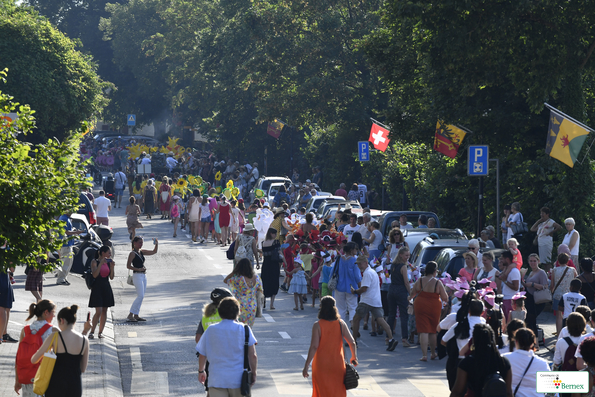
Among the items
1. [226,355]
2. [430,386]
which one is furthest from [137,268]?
[226,355]

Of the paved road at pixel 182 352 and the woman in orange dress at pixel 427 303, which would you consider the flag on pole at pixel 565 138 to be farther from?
the woman in orange dress at pixel 427 303

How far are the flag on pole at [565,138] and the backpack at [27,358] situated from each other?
13.4m

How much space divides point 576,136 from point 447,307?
6.80 metres

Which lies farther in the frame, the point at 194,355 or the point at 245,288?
the point at 194,355

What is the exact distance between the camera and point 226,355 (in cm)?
793

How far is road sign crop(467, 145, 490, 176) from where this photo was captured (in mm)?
21656

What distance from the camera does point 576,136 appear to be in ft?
61.6

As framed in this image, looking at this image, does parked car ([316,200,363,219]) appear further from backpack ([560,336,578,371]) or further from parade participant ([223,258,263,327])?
backpack ([560,336,578,371])

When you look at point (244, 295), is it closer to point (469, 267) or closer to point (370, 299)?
point (370, 299)

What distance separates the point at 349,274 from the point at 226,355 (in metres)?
6.79

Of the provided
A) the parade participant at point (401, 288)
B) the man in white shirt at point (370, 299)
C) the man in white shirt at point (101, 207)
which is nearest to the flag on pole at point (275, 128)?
the man in white shirt at point (101, 207)

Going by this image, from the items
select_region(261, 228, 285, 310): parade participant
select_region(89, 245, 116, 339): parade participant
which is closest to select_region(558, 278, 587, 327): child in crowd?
select_region(261, 228, 285, 310): parade participant

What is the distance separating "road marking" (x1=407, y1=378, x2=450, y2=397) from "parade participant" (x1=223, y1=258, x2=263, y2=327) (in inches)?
98.9

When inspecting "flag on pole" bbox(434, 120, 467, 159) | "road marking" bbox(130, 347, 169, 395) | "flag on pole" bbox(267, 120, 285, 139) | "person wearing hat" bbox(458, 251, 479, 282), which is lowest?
"road marking" bbox(130, 347, 169, 395)
